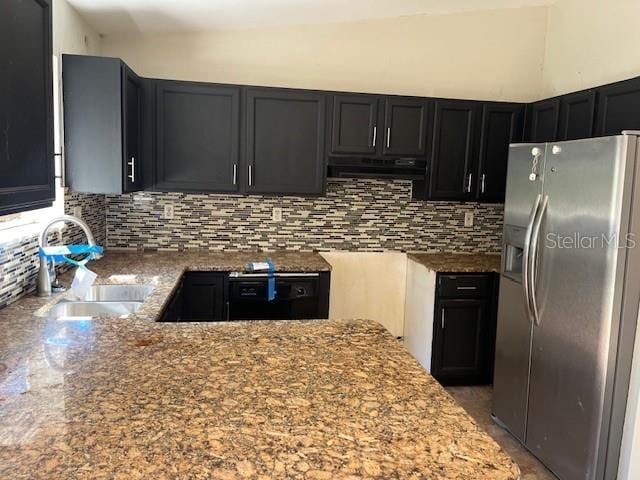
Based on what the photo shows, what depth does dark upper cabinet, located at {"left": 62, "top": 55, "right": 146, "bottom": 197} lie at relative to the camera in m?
2.68

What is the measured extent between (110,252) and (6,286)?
5.06 feet

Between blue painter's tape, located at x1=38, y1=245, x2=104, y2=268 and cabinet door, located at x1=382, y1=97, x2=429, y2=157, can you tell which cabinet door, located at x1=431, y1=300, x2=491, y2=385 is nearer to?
cabinet door, located at x1=382, y1=97, x2=429, y2=157

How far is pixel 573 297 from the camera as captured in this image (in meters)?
2.32

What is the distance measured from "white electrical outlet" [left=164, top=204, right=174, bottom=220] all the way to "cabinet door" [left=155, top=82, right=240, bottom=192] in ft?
1.10

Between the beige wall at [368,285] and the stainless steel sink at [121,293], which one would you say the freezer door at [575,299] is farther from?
the stainless steel sink at [121,293]

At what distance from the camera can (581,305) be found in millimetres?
2271

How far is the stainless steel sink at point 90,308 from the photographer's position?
2.29 metres

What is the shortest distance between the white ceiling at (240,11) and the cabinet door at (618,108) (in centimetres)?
123

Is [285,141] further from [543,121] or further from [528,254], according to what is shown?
[543,121]

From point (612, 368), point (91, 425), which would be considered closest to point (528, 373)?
point (612, 368)

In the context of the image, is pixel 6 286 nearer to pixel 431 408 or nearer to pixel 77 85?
pixel 77 85

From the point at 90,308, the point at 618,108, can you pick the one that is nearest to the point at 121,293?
the point at 90,308

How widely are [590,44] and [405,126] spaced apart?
1.39 m

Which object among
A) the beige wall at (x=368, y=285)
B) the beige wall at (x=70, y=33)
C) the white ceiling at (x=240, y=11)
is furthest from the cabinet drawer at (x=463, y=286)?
the beige wall at (x=70, y=33)
